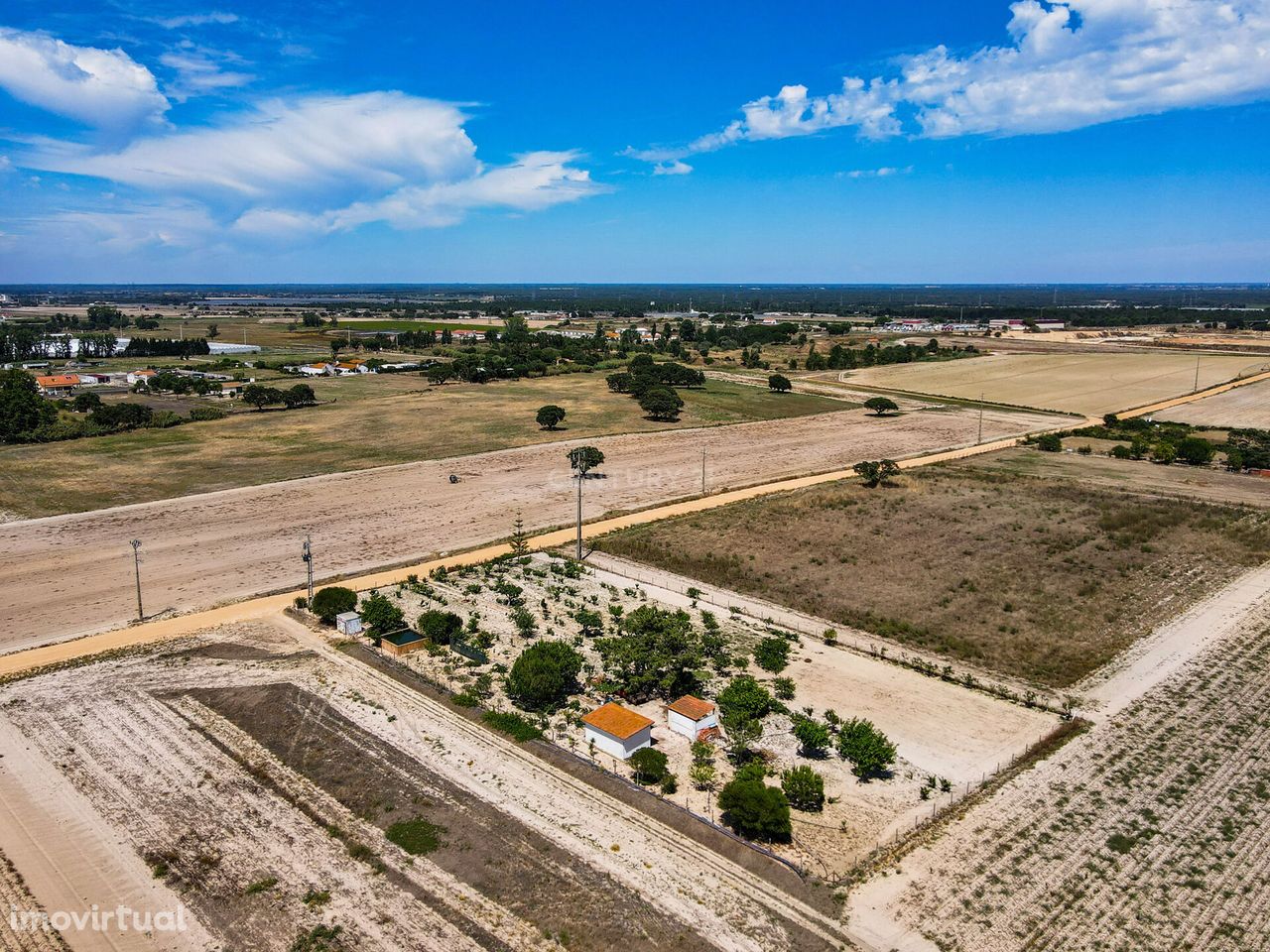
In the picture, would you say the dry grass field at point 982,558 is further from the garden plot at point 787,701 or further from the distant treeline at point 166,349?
the distant treeline at point 166,349

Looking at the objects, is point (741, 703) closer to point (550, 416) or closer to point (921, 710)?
point (921, 710)

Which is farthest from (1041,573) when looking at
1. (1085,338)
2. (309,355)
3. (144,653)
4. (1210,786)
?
(1085,338)

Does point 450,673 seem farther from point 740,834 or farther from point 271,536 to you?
point 271,536

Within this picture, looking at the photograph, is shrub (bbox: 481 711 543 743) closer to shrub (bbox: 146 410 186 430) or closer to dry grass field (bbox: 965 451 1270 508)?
dry grass field (bbox: 965 451 1270 508)

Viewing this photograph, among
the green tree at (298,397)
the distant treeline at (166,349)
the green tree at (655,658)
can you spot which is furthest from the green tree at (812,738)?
the distant treeline at (166,349)

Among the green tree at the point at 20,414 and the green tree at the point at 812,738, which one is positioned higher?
the green tree at the point at 20,414

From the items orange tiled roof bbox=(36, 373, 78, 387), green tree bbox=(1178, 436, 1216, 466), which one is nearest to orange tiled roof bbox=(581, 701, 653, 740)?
green tree bbox=(1178, 436, 1216, 466)
